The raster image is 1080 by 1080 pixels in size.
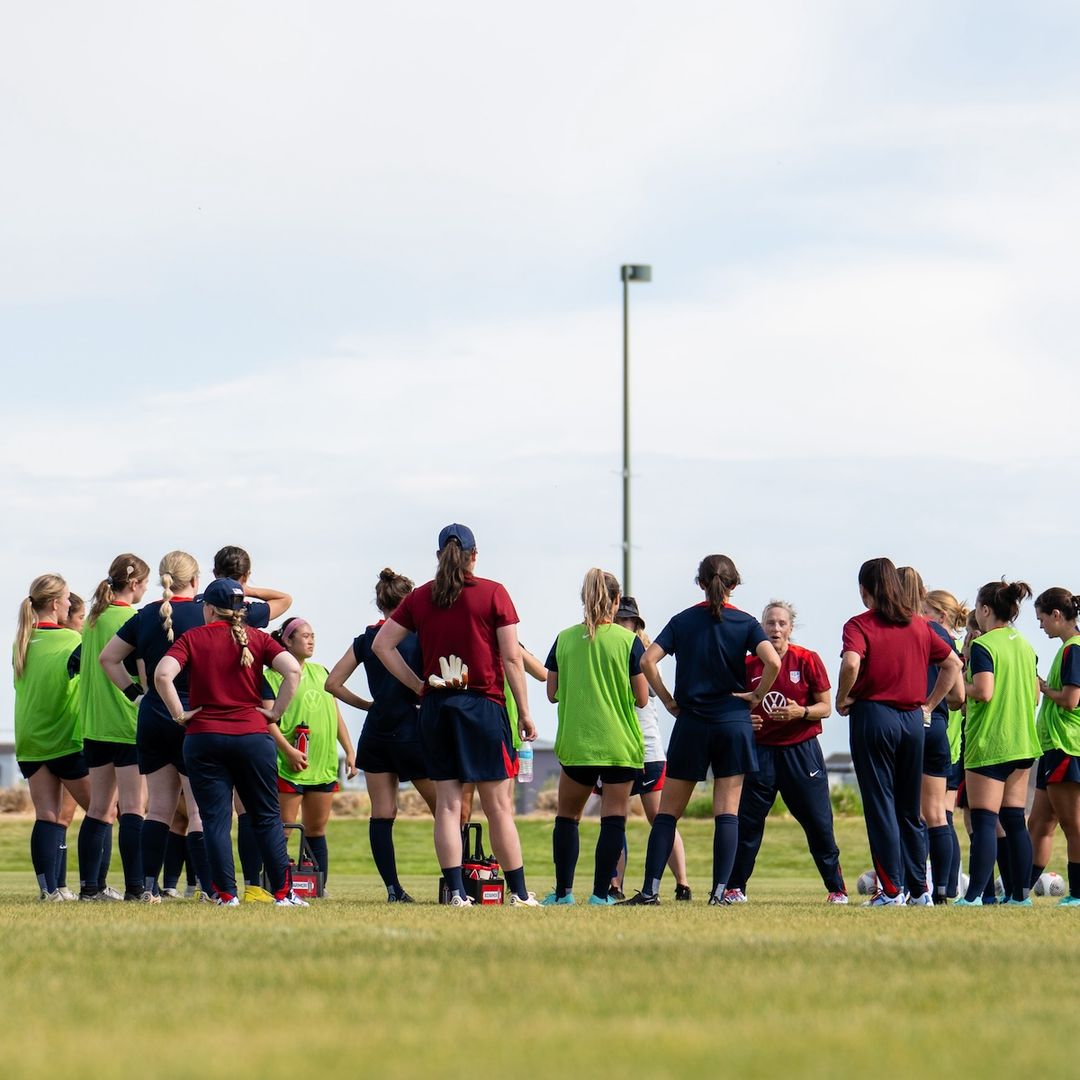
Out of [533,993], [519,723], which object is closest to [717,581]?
[519,723]

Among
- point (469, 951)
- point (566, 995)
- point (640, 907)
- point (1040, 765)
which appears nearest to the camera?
point (566, 995)

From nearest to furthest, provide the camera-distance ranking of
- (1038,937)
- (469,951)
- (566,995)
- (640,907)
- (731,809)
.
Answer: (566,995), (469,951), (1038,937), (640,907), (731,809)

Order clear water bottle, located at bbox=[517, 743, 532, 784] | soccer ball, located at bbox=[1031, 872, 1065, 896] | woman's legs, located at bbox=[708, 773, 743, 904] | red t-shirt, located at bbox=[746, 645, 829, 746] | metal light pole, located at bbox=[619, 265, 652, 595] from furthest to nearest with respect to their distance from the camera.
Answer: metal light pole, located at bbox=[619, 265, 652, 595]
soccer ball, located at bbox=[1031, 872, 1065, 896]
red t-shirt, located at bbox=[746, 645, 829, 746]
clear water bottle, located at bbox=[517, 743, 532, 784]
woman's legs, located at bbox=[708, 773, 743, 904]

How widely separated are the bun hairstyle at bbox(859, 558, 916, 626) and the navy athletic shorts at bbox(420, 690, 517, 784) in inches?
94.2

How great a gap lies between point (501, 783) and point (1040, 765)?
398cm

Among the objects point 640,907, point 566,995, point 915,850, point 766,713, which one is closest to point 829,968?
point 566,995

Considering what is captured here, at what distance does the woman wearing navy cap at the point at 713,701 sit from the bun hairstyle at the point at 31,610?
169 inches

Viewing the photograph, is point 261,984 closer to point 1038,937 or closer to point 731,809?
point 1038,937

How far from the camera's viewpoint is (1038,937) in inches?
301

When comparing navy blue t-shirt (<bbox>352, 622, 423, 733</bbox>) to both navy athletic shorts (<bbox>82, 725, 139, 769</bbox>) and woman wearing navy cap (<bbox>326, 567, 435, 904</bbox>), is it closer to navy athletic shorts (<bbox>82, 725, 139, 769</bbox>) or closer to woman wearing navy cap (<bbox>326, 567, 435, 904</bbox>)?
woman wearing navy cap (<bbox>326, 567, 435, 904</bbox>)

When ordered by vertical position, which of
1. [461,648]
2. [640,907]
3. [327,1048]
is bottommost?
[640,907]

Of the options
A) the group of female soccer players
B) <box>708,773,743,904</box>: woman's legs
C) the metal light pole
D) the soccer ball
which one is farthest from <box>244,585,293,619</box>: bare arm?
the metal light pole

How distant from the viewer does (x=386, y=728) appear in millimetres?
11914

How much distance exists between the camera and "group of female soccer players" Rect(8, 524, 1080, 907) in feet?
33.6
